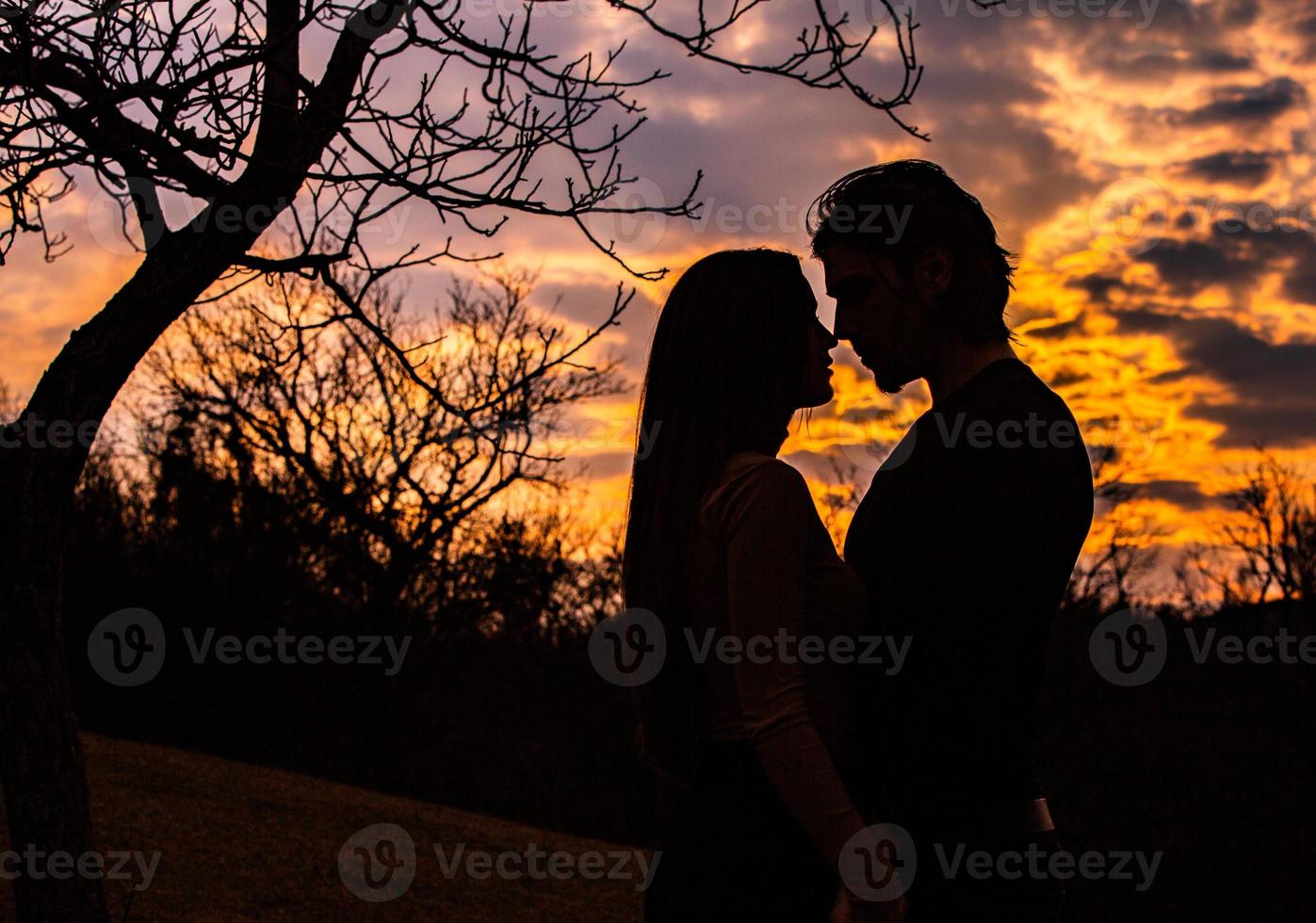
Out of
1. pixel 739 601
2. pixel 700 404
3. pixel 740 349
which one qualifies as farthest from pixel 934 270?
pixel 739 601

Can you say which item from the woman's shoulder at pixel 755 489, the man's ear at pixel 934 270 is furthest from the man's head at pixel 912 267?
the woman's shoulder at pixel 755 489

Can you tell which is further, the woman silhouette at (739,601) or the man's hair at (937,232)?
the man's hair at (937,232)

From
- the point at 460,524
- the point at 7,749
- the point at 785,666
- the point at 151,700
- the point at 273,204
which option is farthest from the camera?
the point at 460,524

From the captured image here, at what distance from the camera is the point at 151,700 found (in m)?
16.2

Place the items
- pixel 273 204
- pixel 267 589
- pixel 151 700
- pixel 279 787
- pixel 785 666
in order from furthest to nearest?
pixel 267 589 → pixel 151 700 → pixel 279 787 → pixel 273 204 → pixel 785 666

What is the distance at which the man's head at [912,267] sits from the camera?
2180mm

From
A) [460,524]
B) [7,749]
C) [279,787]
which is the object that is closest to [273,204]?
[7,749]

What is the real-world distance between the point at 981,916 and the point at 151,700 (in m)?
16.5

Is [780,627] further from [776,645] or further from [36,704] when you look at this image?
[36,704]

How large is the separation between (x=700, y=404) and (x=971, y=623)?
60 cm

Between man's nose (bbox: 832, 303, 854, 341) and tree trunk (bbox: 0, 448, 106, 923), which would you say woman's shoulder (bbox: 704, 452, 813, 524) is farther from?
tree trunk (bbox: 0, 448, 106, 923)

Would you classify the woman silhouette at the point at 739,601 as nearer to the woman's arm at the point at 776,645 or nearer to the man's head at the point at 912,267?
the woman's arm at the point at 776,645

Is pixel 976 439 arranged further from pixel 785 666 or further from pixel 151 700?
pixel 151 700

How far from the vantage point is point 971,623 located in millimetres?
1900
